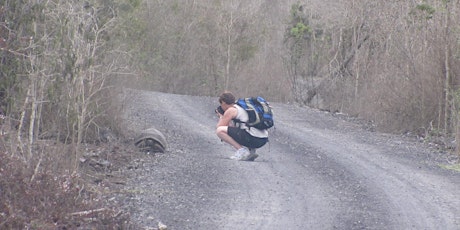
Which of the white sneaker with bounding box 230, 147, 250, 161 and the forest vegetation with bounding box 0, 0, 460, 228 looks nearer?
the forest vegetation with bounding box 0, 0, 460, 228

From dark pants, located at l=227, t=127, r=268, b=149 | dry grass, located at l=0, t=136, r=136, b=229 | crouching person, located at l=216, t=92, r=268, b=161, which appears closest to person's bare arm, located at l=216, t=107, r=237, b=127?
crouching person, located at l=216, t=92, r=268, b=161

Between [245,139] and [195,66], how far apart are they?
24.7 meters

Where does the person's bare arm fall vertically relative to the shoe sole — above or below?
above

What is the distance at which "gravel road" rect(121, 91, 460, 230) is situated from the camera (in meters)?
9.78

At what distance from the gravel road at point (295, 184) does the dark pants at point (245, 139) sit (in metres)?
0.38

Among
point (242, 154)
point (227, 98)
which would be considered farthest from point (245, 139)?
point (227, 98)

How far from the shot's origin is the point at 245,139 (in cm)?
1434

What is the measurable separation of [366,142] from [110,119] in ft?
20.3

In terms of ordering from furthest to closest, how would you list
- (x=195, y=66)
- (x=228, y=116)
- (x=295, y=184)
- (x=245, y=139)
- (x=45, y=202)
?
(x=195, y=66) → (x=228, y=116) → (x=245, y=139) → (x=295, y=184) → (x=45, y=202)

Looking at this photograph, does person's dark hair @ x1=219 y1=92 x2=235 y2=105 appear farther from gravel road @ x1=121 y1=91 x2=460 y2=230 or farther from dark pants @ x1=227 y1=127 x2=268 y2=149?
gravel road @ x1=121 y1=91 x2=460 y2=230

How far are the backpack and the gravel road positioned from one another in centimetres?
69

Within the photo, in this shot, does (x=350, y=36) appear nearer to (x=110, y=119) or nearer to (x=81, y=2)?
(x=110, y=119)

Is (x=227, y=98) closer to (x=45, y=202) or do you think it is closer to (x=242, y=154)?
(x=242, y=154)

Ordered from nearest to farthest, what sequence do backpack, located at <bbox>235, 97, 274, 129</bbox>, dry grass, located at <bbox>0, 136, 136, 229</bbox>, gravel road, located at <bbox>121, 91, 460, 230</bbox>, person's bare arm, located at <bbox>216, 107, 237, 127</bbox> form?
1. dry grass, located at <bbox>0, 136, 136, 229</bbox>
2. gravel road, located at <bbox>121, 91, 460, 230</bbox>
3. backpack, located at <bbox>235, 97, 274, 129</bbox>
4. person's bare arm, located at <bbox>216, 107, 237, 127</bbox>
